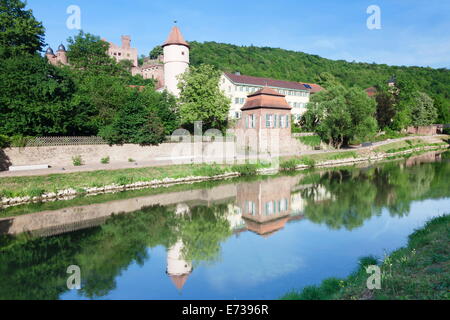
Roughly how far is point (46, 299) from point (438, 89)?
11024 cm

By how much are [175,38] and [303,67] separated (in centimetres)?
6226

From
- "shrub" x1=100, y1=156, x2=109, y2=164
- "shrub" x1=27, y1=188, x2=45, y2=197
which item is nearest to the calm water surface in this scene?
"shrub" x1=27, y1=188, x2=45, y2=197

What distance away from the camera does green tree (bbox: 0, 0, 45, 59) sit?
A: 2520 cm

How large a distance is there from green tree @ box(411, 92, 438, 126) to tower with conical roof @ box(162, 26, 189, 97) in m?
43.7

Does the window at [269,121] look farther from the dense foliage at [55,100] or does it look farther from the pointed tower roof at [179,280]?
the pointed tower roof at [179,280]

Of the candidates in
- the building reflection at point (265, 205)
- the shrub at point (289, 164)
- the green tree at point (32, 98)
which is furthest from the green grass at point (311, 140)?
the green tree at point (32, 98)

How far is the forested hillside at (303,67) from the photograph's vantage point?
7875 centimetres

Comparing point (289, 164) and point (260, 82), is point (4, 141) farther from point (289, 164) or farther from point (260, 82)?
point (260, 82)

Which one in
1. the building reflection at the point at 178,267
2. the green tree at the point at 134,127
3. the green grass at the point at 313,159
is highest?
the green tree at the point at 134,127

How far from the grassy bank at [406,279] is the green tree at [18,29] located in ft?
92.7

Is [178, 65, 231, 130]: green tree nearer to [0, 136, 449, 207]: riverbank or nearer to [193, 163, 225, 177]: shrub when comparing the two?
[193, 163, 225, 177]: shrub

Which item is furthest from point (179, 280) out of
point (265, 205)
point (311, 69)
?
point (311, 69)

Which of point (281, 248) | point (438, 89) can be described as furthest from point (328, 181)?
point (438, 89)
